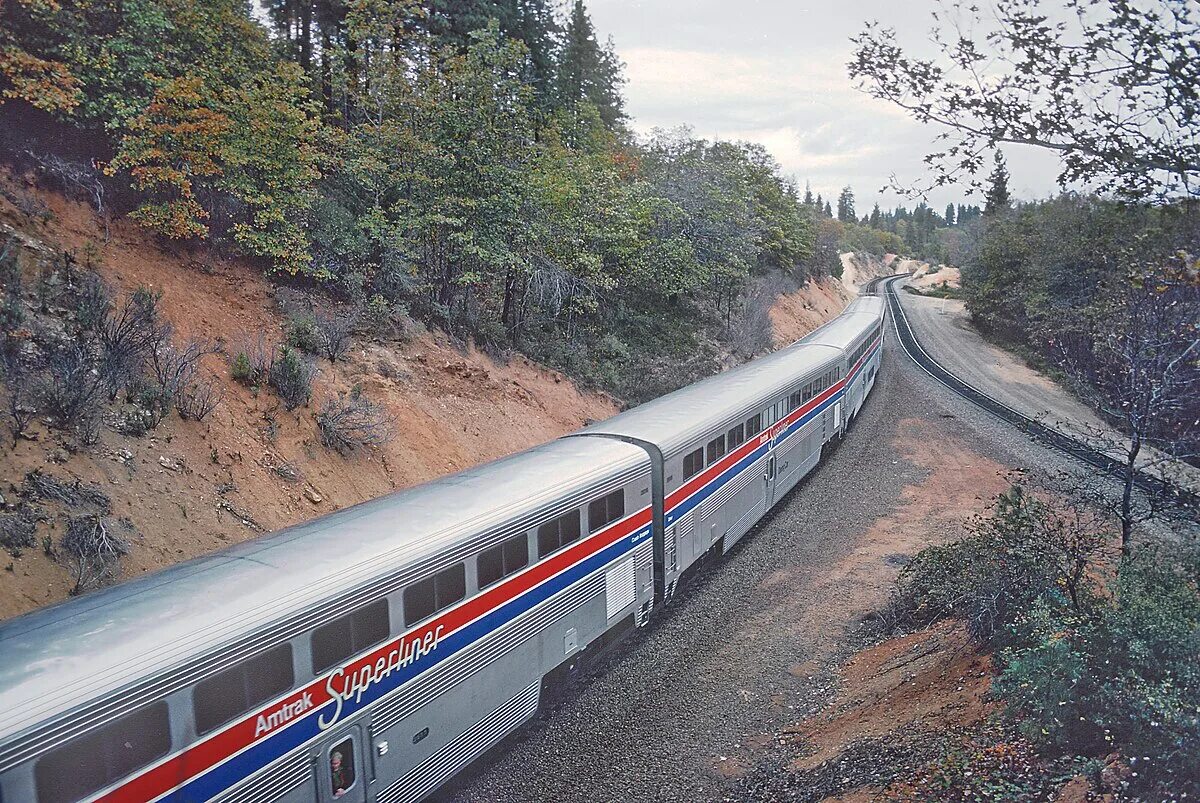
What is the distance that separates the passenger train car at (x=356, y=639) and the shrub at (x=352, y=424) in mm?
5839

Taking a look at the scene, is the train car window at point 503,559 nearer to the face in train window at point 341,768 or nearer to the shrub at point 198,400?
the face in train window at point 341,768

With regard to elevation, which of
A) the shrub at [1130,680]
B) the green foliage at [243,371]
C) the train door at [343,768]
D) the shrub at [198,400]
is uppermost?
the green foliage at [243,371]

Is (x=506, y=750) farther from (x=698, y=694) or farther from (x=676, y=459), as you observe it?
(x=676, y=459)

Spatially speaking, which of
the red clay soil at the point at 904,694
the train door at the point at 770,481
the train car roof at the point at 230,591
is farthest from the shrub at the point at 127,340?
the train door at the point at 770,481

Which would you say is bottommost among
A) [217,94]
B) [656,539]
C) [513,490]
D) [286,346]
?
[656,539]

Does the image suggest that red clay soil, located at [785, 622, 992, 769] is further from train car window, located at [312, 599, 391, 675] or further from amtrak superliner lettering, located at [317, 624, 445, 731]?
train car window, located at [312, 599, 391, 675]

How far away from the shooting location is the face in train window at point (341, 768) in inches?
257

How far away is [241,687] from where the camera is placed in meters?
5.78

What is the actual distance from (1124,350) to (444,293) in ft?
53.9

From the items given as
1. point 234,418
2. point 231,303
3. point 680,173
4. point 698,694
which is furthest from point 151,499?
point 680,173

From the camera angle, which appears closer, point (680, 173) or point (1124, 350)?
point (1124, 350)

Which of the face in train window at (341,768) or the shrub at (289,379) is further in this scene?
the shrub at (289,379)

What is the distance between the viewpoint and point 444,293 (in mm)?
21266

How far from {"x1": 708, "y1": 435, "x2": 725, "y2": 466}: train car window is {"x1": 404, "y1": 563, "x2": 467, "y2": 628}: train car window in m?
6.41
